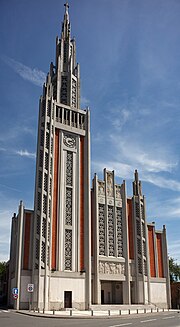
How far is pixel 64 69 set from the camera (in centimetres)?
5128

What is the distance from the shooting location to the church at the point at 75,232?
37.1 meters

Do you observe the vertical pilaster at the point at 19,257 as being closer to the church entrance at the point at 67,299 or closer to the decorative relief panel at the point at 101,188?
the church entrance at the point at 67,299

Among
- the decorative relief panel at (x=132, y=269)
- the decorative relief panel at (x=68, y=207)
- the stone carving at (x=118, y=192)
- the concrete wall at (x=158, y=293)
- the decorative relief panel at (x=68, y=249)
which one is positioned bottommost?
the concrete wall at (x=158, y=293)

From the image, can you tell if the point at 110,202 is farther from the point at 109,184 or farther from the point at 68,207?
the point at 68,207

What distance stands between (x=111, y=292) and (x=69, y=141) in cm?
2096

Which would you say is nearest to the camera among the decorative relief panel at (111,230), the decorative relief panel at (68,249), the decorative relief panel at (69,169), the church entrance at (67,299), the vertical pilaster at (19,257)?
the vertical pilaster at (19,257)

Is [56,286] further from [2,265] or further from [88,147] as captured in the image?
[2,265]

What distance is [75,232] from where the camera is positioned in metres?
40.4

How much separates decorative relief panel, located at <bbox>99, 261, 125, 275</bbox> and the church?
0.12 m

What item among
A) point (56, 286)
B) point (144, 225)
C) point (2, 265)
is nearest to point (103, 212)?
point (144, 225)

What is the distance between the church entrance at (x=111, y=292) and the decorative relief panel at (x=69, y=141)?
18.5 meters

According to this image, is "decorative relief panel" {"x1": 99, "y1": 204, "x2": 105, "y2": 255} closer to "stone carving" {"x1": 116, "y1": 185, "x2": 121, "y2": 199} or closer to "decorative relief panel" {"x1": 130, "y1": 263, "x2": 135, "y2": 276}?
"stone carving" {"x1": 116, "y1": 185, "x2": 121, "y2": 199}

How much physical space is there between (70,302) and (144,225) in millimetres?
15523

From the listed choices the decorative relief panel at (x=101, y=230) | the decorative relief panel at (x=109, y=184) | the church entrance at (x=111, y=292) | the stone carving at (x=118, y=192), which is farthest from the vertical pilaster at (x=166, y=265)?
the decorative relief panel at (x=101, y=230)
